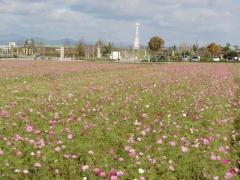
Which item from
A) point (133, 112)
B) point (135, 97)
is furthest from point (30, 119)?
point (135, 97)

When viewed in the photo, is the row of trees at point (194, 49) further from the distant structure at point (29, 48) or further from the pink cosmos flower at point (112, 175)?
the pink cosmos flower at point (112, 175)

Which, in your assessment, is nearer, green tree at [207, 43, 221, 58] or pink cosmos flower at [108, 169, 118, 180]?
pink cosmos flower at [108, 169, 118, 180]

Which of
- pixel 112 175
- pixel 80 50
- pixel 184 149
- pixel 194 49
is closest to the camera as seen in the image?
pixel 112 175

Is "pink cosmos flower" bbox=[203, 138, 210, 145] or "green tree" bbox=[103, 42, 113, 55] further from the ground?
"green tree" bbox=[103, 42, 113, 55]

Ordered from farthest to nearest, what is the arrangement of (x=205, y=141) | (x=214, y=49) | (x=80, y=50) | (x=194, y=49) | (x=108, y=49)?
(x=194, y=49)
(x=214, y=49)
(x=108, y=49)
(x=80, y=50)
(x=205, y=141)

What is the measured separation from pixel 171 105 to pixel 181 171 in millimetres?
6620

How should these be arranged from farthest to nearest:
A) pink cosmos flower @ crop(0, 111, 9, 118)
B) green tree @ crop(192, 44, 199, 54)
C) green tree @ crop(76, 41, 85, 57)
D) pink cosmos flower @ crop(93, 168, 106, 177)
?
1. green tree @ crop(192, 44, 199, 54)
2. green tree @ crop(76, 41, 85, 57)
3. pink cosmos flower @ crop(0, 111, 9, 118)
4. pink cosmos flower @ crop(93, 168, 106, 177)

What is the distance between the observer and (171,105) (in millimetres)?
13148

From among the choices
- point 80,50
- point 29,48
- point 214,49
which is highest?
point 214,49

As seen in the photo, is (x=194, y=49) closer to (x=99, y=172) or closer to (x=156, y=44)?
(x=156, y=44)

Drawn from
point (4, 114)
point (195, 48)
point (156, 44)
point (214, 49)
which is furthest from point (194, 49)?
point (4, 114)

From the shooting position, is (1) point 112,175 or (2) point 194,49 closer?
(1) point 112,175

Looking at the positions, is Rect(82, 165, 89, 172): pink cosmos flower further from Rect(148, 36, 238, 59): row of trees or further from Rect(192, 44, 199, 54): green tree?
Rect(192, 44, 199, 54): green tree

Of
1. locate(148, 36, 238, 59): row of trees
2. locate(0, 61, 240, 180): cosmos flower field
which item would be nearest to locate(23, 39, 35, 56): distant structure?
locate(148, 36, 238, 59): row of trees
